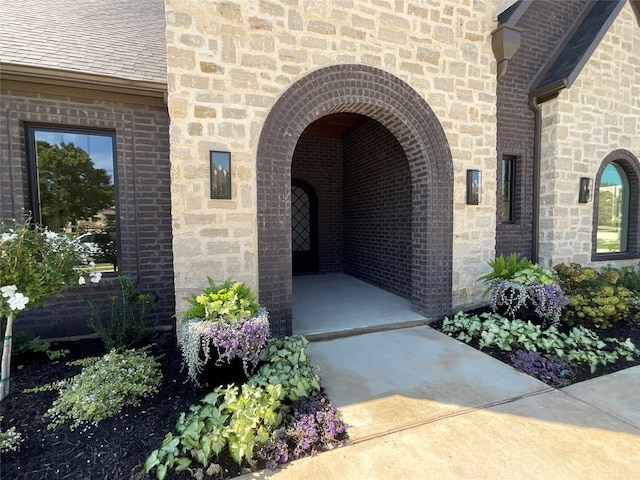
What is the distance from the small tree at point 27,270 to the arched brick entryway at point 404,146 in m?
1.87

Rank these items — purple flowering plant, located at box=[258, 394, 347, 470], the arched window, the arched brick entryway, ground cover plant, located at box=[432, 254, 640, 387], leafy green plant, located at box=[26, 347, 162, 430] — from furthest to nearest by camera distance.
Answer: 1. the arched window
2. the arched brick entryway
3. ground cover plant, located at box=[432, 254, 640, 387]
4. leafy green plant, located at box=[26, 347, 162, 430]
5. purple flowering plant, located at box=[258, 394, 347, 470]

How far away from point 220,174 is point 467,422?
3.32 m

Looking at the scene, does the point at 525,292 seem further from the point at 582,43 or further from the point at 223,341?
the point at 582,43

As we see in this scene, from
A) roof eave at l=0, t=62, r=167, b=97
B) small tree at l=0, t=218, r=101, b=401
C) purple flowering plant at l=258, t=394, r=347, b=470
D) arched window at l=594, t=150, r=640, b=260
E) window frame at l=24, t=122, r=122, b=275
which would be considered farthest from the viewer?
arched window at l=594, t=150, r=640, b=260

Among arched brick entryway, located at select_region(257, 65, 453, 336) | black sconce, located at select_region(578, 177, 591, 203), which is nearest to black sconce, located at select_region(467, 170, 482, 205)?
arched brick entryway, located at select_region(257, 65, 453, 336)

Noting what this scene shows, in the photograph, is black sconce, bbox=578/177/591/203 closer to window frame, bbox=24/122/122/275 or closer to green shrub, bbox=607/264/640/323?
green shrub, bbox=607/264/640/323

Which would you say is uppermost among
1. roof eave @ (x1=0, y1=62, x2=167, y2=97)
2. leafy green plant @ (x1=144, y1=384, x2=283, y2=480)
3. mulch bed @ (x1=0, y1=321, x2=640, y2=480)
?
roof eave @ (x1=0, y1=62, x2=167, y2=97)

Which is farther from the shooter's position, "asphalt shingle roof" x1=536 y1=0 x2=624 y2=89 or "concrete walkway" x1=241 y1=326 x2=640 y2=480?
"asphalt shingle roof" x1=536 y1=0 x2=624 y2=89

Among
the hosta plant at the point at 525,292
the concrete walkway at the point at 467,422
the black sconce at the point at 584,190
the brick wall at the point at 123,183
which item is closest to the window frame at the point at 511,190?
the black sconce at the point at 584,190

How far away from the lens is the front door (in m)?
8.19

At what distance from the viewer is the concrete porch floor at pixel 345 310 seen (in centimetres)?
417

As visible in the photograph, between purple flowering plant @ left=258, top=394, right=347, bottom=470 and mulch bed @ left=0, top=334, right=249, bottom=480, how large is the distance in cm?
24

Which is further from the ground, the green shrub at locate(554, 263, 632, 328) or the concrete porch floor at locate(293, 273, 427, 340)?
the green shrub at locate(554, 263, 632, 328)

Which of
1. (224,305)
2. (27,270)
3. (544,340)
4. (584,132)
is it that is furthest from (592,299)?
(27,270)
